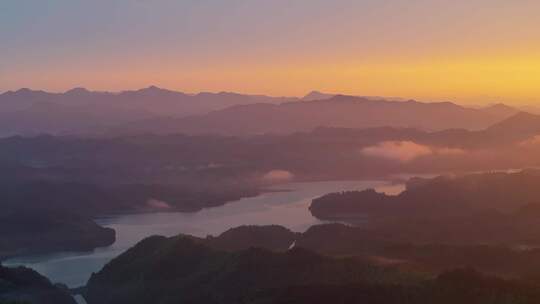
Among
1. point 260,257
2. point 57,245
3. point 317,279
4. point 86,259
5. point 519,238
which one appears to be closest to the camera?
point 317,279

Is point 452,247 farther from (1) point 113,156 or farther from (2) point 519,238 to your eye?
(1) point 113,156

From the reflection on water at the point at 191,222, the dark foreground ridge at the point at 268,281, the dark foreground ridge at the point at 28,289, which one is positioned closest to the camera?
the dark foreground ridge at the point at 268,281

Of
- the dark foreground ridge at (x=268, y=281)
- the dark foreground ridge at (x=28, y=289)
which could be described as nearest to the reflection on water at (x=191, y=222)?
the dark foreground ridge at (x=28, y=289)

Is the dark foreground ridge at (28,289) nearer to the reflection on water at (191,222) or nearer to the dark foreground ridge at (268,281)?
the dark foreground ridge at (268,281)

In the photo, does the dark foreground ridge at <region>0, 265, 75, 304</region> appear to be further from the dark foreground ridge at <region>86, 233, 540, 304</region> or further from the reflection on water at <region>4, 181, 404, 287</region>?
the reflection on water at <region>4, 181, 404, 287</region>

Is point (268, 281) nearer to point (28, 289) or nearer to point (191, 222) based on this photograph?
point (28, 289)

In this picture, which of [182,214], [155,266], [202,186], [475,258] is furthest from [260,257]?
[202,186]

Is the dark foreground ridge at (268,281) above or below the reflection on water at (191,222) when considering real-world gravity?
below

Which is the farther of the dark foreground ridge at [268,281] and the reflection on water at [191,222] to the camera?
the reflection on water at [191,222]

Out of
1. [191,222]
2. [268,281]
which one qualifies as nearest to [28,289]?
[268,281]

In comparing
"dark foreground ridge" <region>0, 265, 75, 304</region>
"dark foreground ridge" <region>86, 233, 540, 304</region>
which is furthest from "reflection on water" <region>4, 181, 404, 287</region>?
"dark foreground ridge" <region>86, 233, 540, 304</region>
